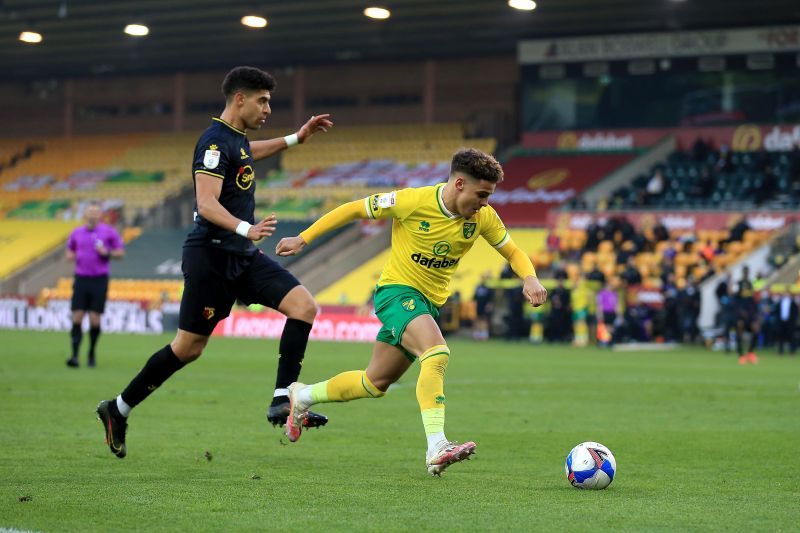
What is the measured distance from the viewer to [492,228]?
8.52 m

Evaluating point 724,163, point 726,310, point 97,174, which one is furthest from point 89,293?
point 97,174

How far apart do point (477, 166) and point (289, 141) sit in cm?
196

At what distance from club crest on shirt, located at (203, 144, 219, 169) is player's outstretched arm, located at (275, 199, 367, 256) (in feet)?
2.43

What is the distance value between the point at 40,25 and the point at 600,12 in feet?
55.8

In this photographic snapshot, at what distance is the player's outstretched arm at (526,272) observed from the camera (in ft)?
26.2

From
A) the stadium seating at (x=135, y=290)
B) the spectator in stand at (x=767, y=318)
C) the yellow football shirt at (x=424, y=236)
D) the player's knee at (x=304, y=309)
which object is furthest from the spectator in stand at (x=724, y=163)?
the player's knee at (x=304, y=309)

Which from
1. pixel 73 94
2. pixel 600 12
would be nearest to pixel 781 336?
pixel 600 12

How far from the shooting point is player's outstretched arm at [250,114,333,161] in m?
9.20

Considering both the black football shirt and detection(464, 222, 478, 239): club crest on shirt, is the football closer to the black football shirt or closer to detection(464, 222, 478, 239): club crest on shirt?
detection(464, 222, 478, 239): club crest on shirt

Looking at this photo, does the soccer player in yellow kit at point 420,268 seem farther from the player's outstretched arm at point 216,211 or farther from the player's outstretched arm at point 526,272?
the player's outstretched arm at point 216,211

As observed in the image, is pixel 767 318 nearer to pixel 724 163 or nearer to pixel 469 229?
pixel 724 163

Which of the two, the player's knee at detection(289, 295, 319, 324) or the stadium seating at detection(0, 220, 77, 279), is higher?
the stadium seating at detection(0, 220, 77, 279)

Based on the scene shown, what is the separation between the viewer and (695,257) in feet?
104

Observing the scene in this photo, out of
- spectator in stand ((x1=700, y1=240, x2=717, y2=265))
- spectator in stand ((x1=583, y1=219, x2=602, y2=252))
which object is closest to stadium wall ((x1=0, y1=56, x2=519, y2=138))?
spectator in stand ((x1=583, y1=219, x2=602, y2=252))
